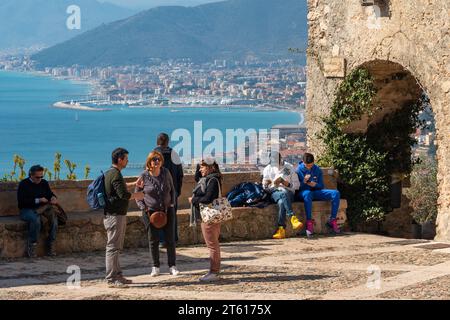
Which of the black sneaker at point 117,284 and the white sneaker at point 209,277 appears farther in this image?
the white sneaker at point 209,277

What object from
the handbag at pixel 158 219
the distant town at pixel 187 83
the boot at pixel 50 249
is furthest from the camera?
the distant town at pixel 187 83

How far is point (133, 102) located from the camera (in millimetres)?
102250

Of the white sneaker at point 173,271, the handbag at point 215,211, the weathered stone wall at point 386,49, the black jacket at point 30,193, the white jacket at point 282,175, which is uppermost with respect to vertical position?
the weathered stone wall at point 386,49

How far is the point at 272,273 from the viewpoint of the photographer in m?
10.4

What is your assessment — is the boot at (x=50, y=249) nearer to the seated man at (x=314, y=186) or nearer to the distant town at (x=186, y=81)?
the seated man at (x=314, y=186)

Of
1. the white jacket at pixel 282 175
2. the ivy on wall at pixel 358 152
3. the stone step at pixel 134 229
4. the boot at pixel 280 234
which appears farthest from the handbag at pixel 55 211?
the ivy on wall at pixel 358 152

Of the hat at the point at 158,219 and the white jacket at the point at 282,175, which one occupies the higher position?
the white jacket at the point at 282,175

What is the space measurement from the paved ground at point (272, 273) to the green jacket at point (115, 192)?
2.59 feet

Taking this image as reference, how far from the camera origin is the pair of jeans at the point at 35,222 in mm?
A: 11469

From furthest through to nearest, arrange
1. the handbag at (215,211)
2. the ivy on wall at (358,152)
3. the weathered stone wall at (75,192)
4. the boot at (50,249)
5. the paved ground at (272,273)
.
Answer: the ivy on wall at (358,152) < the weathered stone wall at (75,192) < the boot at (50,249) < the handbag at (215,211) < the paved ground at (272,273)

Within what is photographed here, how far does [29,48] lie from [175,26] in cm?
3565

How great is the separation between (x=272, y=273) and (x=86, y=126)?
321 feet

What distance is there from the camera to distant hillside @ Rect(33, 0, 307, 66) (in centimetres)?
12788

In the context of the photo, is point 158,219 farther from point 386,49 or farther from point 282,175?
point 386,49
